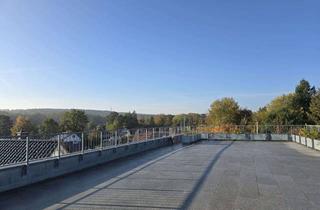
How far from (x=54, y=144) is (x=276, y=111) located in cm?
4025

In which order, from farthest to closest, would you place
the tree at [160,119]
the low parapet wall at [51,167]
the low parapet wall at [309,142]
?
the tree at [160,119]
the low parapet wall at [309,142]
the low parapet wall at [51,167]

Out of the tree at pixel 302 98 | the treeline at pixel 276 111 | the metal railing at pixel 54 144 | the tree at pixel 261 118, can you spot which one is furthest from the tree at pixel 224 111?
the metal railing at pixel 54 144

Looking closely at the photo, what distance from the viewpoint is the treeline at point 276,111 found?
4375cm

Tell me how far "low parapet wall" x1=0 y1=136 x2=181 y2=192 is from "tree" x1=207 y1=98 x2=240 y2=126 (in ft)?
136

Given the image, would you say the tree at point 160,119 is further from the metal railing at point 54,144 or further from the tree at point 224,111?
the metal railing at point 54,144

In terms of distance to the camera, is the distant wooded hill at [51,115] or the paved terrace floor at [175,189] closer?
the paved terrace floor at [175,189]

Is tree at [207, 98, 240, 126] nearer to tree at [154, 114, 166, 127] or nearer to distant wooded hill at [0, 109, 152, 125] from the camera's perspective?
tree at [154, 114, 166, 127]

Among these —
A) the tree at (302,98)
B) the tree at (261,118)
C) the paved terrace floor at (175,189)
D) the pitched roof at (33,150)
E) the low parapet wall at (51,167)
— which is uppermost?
the tree at (302,98)

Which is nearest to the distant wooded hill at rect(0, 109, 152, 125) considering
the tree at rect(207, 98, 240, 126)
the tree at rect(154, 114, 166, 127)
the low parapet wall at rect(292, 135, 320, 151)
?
the tree at rect(154, 114, 166, 127)

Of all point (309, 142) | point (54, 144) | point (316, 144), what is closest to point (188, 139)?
A: point (309, 142)

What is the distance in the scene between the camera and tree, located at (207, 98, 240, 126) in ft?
181

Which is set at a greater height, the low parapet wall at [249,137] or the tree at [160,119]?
the tree at [160,119]

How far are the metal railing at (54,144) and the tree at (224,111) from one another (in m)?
40.7

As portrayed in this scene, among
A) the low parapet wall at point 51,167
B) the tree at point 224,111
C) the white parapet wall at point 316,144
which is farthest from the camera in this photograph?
the tree at point 224,111
